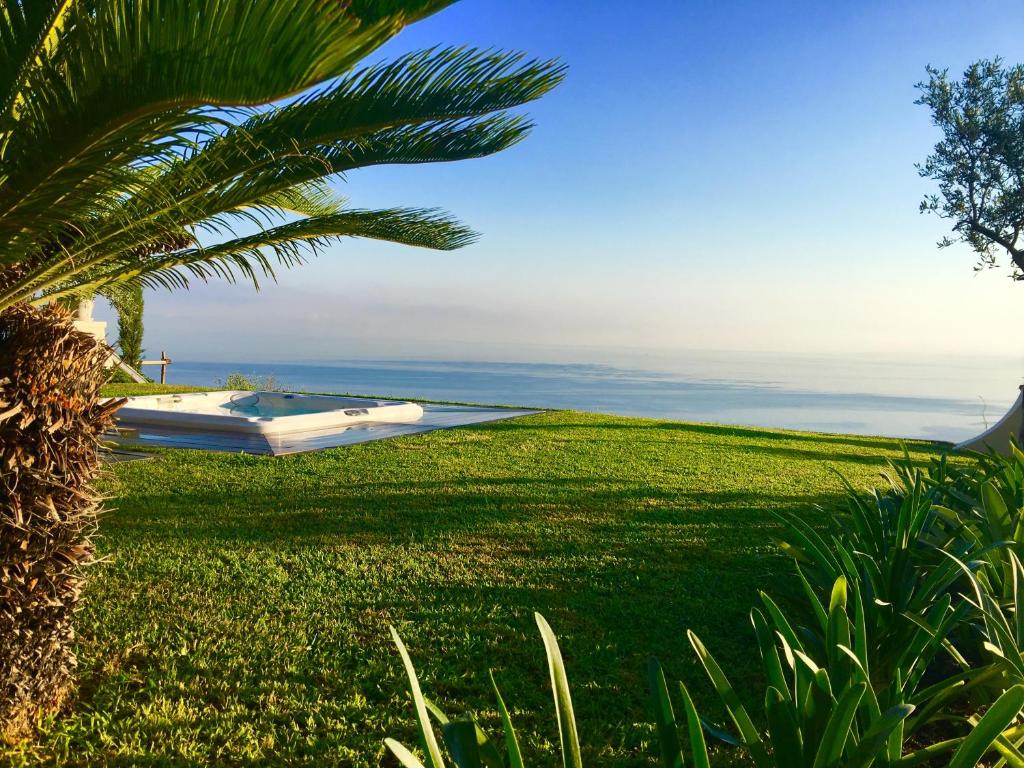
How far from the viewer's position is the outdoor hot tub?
8.35 meters

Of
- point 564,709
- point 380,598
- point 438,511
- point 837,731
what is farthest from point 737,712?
point 438,511

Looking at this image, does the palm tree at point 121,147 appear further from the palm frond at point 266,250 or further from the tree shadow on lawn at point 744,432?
the tree shadow on lawn at point 744,432

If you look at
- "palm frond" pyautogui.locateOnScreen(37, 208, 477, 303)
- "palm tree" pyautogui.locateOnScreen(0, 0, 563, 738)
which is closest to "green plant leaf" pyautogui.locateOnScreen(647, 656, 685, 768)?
"palm tree" pyautogui.locateOnScreen(0, 0, 563, 738)

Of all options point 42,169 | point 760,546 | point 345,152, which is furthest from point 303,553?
point 760,546

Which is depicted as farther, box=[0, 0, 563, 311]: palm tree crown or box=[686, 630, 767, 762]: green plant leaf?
box=[0, 0, 563, 311]: palm tree crown

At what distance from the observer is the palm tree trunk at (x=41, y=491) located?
1.92 meters

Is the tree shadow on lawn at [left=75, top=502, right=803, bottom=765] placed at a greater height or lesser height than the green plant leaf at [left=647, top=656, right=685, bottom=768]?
lesser

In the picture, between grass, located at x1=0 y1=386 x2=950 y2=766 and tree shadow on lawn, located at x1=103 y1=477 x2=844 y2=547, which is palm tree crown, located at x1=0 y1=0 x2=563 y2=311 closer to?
grass, located at x1=0 y1=386 x2=950 y2=766

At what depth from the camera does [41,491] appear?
1.97 m

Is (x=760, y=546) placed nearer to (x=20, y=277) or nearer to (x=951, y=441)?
(x=20, y=277)

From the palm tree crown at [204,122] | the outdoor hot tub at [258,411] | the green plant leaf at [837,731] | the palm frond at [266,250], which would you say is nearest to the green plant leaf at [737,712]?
the green plant leaf at [837,731]

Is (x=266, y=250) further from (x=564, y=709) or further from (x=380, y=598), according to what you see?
(x=564, y=709)

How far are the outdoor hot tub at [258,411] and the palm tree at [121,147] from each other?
3.85 m

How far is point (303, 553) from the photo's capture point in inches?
157
